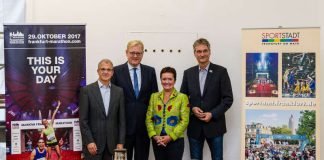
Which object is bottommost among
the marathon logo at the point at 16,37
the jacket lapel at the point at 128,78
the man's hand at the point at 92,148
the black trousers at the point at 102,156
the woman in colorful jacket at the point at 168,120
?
the black trousers at the point at 102,156

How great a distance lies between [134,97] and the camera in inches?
141

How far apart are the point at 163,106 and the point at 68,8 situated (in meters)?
1.70

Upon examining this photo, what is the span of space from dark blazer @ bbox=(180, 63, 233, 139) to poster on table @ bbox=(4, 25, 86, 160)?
3.62 ft

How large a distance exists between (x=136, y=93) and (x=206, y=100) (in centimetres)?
69

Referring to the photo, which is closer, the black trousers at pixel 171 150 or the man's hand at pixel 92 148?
the man's hand at pixel 92 148

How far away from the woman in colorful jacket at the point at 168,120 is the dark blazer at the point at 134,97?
0.44 feet

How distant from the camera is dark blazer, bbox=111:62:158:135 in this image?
3557 millimetres

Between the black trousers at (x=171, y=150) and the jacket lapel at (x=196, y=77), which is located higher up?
the jacket lapel at (x=196, y=77)

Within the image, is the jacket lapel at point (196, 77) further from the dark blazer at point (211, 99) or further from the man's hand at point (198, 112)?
the man's hand at point (198, 112)

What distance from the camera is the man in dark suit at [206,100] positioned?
3.57 m

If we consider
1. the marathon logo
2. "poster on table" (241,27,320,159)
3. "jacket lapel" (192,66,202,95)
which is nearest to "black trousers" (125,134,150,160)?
"jacket lapel" (192,66,202,95)

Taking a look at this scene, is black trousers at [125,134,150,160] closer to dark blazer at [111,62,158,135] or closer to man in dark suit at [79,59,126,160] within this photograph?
dark blazer at [111,62,158,135]

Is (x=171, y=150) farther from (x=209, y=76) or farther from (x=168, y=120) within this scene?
(x=209, y=76)

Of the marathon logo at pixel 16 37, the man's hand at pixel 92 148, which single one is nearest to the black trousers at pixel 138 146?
the man's hand at pixel 92 148
